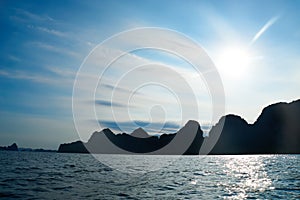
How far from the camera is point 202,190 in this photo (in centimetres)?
3469

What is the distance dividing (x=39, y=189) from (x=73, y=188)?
3.63m

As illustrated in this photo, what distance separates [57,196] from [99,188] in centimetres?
636

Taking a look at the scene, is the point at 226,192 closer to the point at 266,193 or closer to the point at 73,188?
the point at 266,193

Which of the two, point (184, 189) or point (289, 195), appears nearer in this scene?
point (289, 195)

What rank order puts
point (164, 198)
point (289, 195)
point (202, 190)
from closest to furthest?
point (164, 198)
point (289, 195)
point (202, 190)

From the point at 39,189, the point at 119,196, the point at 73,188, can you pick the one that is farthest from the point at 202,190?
the point at 39,189

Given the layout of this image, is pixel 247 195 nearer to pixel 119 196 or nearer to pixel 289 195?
pixel 289 195

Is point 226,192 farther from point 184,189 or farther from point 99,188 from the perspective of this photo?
point 99,188

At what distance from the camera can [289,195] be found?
3166 centimetres

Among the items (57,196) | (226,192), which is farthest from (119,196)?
(226,192)

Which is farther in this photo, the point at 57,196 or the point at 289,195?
the point at 289,195

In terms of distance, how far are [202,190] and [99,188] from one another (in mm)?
11669

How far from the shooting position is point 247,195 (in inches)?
1256

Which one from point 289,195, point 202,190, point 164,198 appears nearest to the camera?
point 164,198
